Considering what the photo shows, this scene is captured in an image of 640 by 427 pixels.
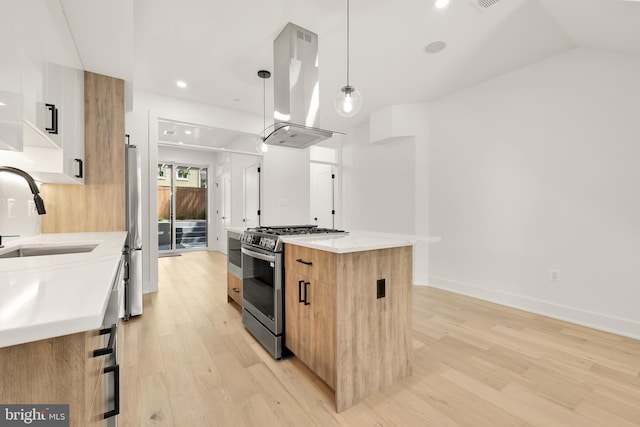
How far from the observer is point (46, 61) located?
1.52 meters

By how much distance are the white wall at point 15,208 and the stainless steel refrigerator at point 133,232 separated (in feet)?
2.40

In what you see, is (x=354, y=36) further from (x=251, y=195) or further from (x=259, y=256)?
(x=251, y=195)

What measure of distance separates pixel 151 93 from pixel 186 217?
4283 mm

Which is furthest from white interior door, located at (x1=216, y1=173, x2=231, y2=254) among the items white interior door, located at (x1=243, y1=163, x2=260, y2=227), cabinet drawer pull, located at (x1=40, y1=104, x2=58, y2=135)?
cabinet drawer pull, located at (x1=40, y1=104, x2=58, y2=135)

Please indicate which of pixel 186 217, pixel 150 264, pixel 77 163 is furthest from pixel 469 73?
pixel 186 217

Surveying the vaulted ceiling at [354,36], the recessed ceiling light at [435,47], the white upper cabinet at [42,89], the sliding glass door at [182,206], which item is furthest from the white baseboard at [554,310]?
the sliding glass door at [182,206]

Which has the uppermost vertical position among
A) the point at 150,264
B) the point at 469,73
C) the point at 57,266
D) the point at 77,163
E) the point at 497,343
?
the point at 469,73

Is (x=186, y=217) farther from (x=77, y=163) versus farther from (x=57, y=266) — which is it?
(x=57, y=266)

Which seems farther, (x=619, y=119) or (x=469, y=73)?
(x=469, y=73)

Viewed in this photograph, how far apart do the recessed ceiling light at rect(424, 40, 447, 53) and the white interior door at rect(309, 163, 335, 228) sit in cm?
330

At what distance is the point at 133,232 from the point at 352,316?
8.09ft

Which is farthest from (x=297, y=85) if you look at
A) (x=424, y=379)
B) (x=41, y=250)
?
(x=424, y=379)

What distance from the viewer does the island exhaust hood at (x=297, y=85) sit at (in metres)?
2.51

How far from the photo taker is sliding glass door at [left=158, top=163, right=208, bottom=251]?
7012mm
